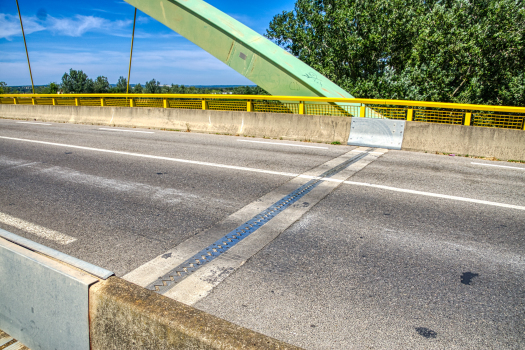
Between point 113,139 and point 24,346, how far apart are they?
32.0ft

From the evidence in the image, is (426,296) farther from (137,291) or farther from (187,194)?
(187,194)

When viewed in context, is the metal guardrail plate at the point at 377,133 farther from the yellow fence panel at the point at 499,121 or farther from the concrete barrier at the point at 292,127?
the yellow fence panel at the point at 499,121

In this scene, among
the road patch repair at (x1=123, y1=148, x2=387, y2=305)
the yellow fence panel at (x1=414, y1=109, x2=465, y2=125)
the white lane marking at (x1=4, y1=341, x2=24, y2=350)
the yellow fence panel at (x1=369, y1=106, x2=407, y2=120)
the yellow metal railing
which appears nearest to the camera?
the white lane marking at (x1=4, y1=341, x2=24, y2=350)

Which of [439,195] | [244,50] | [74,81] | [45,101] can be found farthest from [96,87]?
[439,195]

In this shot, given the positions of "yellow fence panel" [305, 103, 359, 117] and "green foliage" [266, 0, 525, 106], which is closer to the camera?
"yellow fence panel" [305, 103, 359, 117]

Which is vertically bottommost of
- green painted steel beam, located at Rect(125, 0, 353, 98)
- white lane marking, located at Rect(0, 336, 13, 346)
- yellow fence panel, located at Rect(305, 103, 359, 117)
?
white lane marking, located at Rect(0, 336, 13, 346)

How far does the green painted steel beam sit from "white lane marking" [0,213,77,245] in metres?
9.90

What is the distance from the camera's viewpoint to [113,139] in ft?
37.1

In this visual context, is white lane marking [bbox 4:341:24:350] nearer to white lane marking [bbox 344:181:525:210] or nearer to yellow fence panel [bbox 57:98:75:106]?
white lane marking [bbox 344:181:525:210]

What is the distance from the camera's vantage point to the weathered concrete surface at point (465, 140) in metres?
8.26

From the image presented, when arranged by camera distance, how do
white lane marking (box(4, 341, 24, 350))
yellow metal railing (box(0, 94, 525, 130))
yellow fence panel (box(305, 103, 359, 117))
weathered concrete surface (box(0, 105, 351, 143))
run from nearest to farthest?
white lane marking (box(4, 341, 24, 350)), yellow metal railing (box(0, 94, 525, 130)), weathered concrete surface (box(0, 105, 351, 143)), yellow fence panel (box(305, 103, 359, 117))

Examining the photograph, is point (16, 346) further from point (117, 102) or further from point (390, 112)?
point (117, 102)

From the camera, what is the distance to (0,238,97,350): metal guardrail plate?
6.61 ft

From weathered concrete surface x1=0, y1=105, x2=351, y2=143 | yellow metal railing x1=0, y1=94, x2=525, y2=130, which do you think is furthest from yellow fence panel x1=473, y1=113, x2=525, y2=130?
weathered concrete surface x1=0, y1=105, x2=351, y2=143
